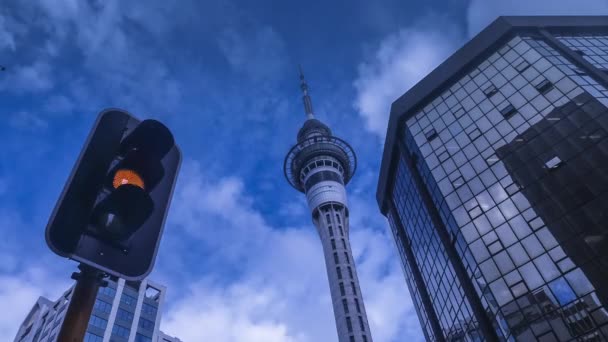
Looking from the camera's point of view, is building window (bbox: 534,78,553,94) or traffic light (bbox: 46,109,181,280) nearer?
traffic light (bbox: 46,109,181,280)

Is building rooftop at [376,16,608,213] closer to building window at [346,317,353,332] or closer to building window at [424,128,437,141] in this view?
building window at [424,128,437,141]

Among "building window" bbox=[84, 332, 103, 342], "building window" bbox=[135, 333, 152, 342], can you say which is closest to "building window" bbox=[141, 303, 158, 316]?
"building window" bbox=[135, 333, 152, 342]

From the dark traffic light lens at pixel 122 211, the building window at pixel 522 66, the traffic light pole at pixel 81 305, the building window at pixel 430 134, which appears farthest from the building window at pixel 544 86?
the traffic light pole at pixel 81 305

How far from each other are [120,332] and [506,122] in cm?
7142

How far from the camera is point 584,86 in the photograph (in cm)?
3369

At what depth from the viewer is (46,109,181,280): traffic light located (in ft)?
10.8

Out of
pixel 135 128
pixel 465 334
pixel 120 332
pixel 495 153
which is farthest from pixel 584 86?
pixel 120 332

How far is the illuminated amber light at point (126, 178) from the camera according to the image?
147 inches

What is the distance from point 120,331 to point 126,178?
3275 inches

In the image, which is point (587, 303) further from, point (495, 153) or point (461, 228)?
point (495, 153)

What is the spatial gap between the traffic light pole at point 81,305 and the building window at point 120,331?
269ft

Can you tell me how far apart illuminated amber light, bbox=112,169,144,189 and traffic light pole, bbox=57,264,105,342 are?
2.73 feet

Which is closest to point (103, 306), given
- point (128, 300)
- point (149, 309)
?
point (128, 300)

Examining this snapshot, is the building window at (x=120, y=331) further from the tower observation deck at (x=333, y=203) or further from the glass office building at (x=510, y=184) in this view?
the glass office building at (x=510, y=184)
